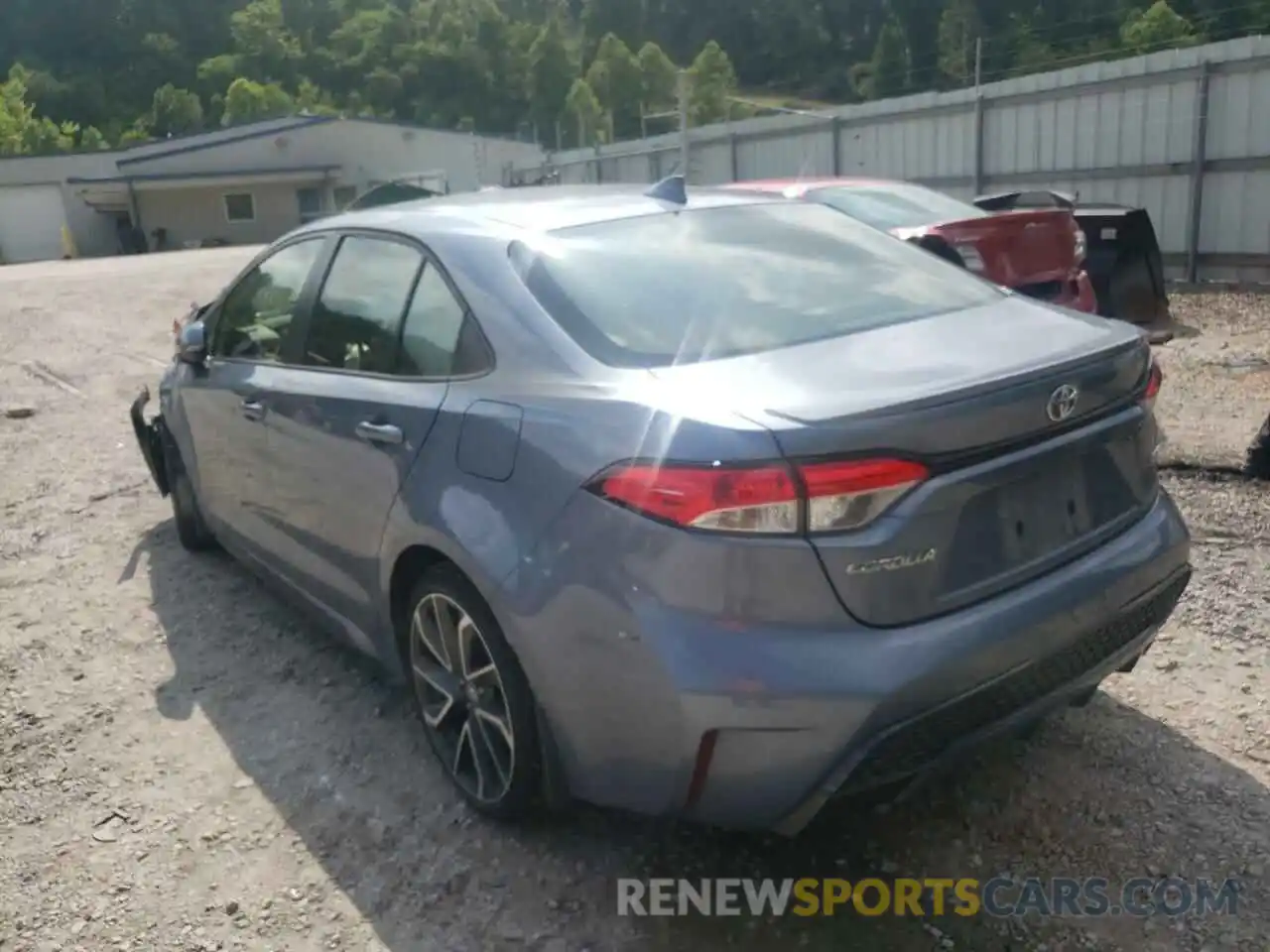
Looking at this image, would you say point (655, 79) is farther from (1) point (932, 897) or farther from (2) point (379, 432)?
(1) point (932, 897)

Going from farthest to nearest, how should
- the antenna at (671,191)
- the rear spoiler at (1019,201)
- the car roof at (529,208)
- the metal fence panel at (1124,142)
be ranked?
the metal fence panel at (1124,142), the rear spoiler at (1019,201), the antenna at (671,191), the car roof at (529,208)

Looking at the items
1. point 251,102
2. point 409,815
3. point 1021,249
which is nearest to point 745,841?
point 409,815

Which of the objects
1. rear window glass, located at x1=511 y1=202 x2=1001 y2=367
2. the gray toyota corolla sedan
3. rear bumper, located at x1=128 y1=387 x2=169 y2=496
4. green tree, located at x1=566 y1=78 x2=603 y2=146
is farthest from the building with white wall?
the gray toyota corolla sedan

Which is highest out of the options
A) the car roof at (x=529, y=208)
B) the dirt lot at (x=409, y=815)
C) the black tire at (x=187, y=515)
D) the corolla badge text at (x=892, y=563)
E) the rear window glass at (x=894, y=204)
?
the car roof at (x=529, y=208)

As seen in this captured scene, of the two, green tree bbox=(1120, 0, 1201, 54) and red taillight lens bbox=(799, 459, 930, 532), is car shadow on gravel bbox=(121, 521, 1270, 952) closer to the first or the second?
red taillight lens bbox=(799, 459, 930, 532)

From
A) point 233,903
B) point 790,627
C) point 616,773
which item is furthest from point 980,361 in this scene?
point 233,903

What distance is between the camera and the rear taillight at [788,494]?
2211 mm

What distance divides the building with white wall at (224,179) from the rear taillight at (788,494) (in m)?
39.3

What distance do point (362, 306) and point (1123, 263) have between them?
7508 mm

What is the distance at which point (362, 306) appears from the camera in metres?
3.48

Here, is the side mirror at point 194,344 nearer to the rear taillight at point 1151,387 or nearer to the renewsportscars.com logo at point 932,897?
the renewsportscars.com logo at point 932,897

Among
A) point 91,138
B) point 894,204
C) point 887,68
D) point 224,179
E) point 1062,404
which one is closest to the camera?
point 1062,404

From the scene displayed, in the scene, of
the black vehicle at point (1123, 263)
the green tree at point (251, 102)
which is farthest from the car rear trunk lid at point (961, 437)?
the green tree at point (251, 102)

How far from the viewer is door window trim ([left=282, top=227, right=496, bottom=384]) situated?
9.46ft
